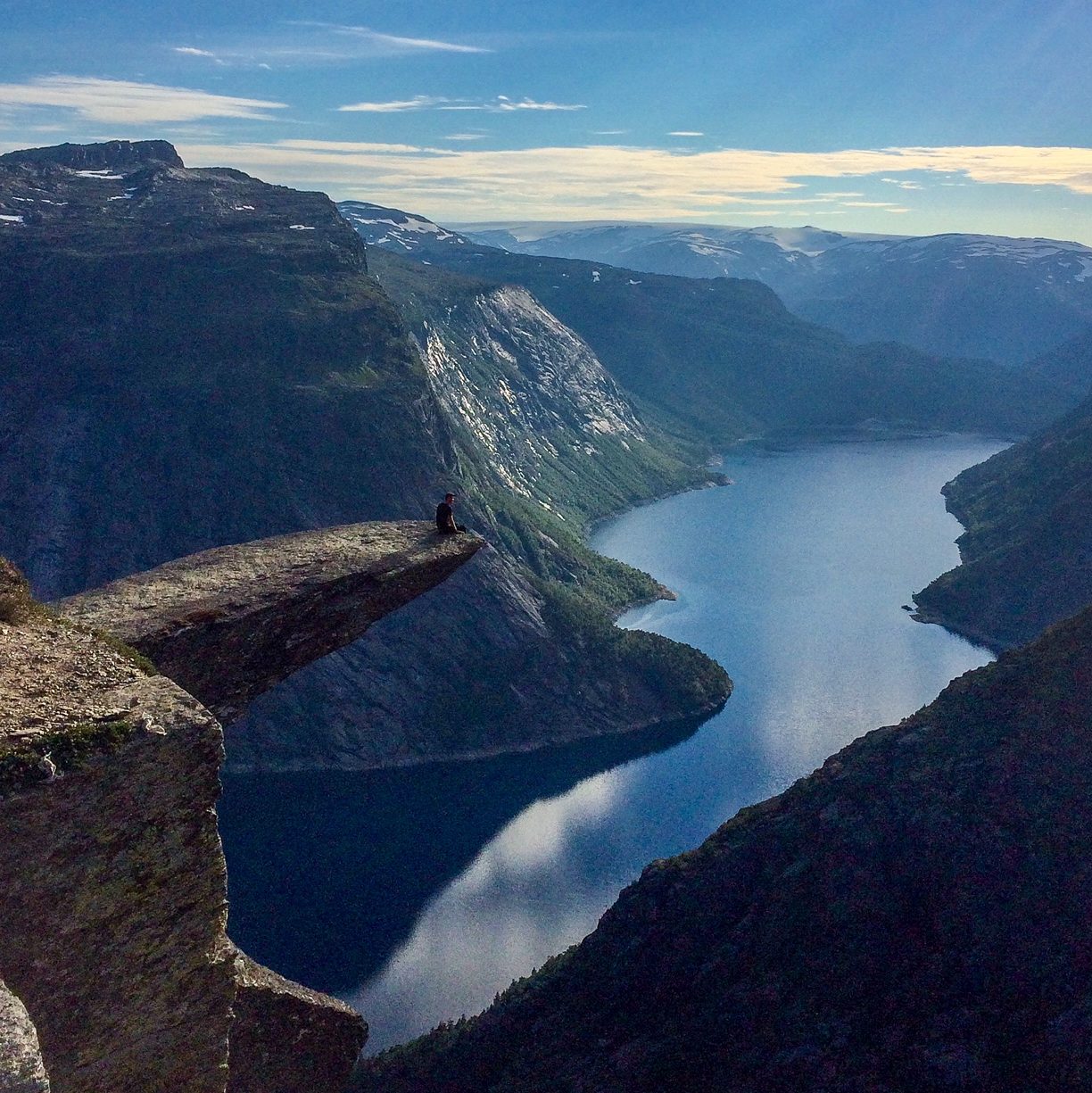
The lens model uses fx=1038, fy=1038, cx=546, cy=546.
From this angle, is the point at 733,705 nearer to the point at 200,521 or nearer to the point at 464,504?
the point at 464,504

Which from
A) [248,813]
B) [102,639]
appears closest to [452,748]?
[248,813]

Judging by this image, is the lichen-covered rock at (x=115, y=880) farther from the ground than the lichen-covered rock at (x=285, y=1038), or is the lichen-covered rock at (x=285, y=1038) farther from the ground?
the lichen-covered rock at (x=115, y=880)

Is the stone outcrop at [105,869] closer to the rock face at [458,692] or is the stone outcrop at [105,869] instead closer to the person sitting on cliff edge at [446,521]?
the person sitting on cliff edge at [446,521]

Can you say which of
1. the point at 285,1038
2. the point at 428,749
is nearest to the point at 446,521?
the point at 285,1038

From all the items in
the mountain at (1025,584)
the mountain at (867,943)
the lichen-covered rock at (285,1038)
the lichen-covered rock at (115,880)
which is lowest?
the mountain at (1025,584)

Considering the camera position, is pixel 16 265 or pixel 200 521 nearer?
pixel 200 521

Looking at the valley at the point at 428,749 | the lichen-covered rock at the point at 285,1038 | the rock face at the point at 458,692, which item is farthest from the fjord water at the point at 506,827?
the lichen-covered rock at the point at 285,1038

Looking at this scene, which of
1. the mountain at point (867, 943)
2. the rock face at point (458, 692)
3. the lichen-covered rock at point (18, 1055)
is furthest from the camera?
the rock face at point (458, 692)
